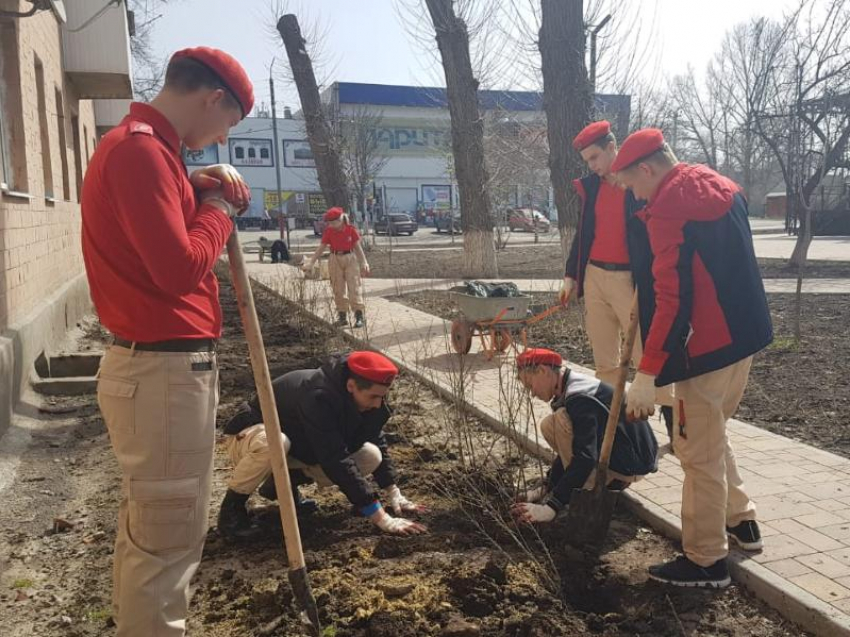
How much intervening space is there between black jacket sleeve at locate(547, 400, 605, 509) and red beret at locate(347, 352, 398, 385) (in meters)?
0.92

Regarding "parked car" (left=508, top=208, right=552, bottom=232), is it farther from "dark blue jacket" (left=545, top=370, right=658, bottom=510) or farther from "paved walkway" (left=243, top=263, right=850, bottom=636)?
"dark blue jacket" (left=545, top=370, right=658, bottom=510)

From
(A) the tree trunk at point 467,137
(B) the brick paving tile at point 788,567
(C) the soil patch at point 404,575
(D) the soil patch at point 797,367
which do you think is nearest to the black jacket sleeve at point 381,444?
(C) the soil patch at point 404,575

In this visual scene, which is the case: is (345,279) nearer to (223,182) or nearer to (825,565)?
(825,565)

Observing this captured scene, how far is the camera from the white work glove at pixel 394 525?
135 inches

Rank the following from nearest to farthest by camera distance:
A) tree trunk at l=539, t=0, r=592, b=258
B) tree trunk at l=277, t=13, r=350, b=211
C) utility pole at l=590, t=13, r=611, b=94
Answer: tree trunk at l=539, t=0, r=592, b=258, utility pole at l=590, t=13, r=611, b=94, tree trunk at l=277, t=13, r=350, b=211

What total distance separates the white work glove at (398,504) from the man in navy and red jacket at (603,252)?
1.61 metres

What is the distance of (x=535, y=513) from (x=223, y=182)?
7.17 ft

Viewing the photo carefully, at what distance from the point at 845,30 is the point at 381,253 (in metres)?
18.0

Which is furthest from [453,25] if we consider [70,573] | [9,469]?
[70,573]

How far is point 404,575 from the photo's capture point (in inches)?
124

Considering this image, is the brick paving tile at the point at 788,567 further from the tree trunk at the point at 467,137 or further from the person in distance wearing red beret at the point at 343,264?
the tree trunk at the point at 467,137

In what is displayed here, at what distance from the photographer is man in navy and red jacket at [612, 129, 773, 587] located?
2807 mm

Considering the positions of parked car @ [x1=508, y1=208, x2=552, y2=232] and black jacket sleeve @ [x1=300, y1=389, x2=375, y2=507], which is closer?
black jacket sleeve @ [x1=300, y1=389, x2=375, y2=507]

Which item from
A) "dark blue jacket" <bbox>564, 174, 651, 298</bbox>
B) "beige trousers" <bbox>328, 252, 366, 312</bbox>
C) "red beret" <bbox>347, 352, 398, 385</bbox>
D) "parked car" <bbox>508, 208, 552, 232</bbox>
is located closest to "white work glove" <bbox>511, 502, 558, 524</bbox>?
"red beret" <bbox>347, 352, 398, 385</bbox>
